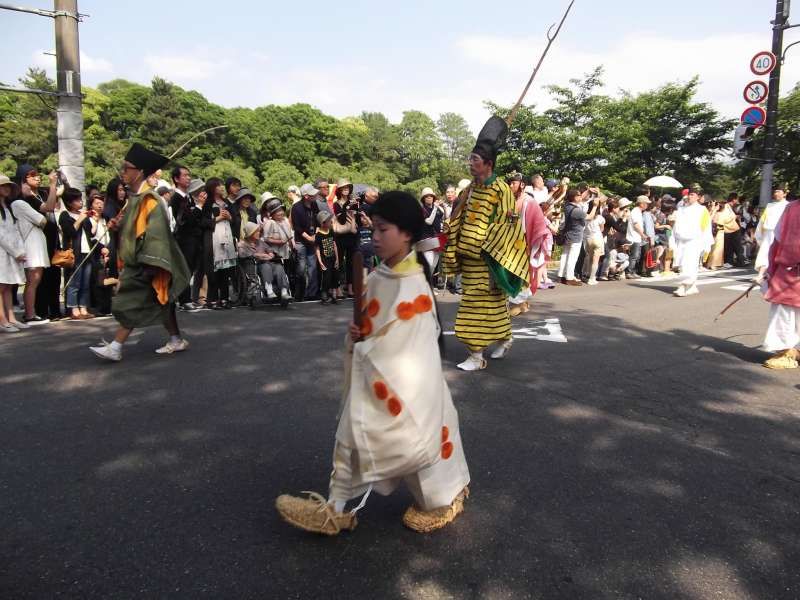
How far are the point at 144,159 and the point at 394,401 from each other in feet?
13.5

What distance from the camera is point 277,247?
9.42 m

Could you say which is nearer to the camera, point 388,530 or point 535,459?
point 388,530

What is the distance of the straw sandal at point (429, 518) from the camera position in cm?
288

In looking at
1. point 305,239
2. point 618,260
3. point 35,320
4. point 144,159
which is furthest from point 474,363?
point 618,260

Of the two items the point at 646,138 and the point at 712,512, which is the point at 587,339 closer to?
the point at 712,512

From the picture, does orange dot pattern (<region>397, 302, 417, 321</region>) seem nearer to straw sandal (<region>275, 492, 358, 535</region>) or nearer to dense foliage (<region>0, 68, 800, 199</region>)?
straw sandal (<region>275, 492, 358, 535</region>)

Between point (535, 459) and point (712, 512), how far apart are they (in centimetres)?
98

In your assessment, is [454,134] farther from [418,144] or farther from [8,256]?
[8,256]

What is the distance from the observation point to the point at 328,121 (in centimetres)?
7569

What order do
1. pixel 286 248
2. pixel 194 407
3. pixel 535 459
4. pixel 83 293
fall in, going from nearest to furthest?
pixel 535 459, pixel 194 407, pixel 83 293, pixel 286 248

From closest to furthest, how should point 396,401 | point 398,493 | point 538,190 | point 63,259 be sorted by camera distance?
point 396,401 → point 398,493 → point 63,259 → point 538,190

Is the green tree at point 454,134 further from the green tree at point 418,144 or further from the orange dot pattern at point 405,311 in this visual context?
the orange dot pattern at point 405,311

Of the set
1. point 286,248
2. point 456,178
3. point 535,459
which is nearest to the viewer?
point 535,459

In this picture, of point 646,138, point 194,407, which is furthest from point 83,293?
point 646,138
